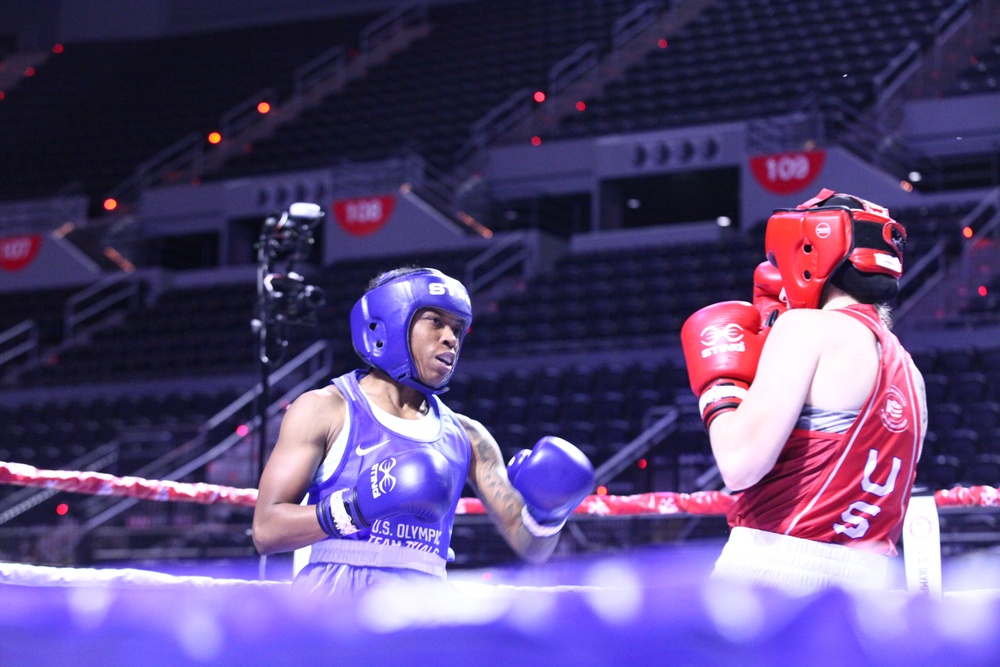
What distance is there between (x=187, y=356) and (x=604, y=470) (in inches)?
213

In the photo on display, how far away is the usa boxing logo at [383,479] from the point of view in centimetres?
174

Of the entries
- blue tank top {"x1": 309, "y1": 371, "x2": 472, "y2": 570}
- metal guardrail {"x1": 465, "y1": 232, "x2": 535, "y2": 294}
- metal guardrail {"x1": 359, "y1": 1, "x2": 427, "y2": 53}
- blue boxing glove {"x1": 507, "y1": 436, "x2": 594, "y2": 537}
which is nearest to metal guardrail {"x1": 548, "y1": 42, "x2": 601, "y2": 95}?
metal guardrail {"x1": 465, "y1": 232, "x2": 535, "y2": 294}

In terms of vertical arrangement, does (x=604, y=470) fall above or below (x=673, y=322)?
below

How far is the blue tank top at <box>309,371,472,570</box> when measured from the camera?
2053 mm

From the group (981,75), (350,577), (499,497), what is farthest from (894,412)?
(981,75)

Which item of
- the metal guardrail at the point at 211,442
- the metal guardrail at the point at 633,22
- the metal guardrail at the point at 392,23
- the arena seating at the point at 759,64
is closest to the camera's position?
the metal guardrail at the point at 211,442

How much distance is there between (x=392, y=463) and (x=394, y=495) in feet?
0.31

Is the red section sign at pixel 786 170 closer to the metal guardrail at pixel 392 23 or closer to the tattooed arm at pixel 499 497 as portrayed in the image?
the metal guardrail at pixel 392 23

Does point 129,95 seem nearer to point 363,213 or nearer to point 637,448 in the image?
point 363,213

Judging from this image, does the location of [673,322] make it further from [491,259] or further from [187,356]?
[187,356]

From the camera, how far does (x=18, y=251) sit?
13703mm

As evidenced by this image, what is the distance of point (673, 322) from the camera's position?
9.35 m

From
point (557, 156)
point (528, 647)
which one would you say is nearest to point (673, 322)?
point (557, 156)

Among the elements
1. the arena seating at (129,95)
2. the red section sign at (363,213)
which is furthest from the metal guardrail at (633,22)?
the arena seating at (129,95)
